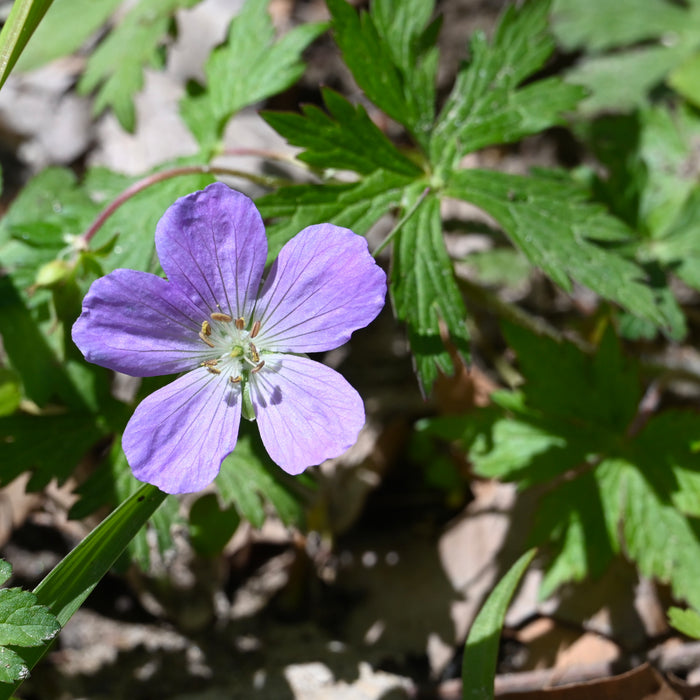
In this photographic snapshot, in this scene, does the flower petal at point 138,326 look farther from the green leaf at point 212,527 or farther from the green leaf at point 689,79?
the green leaf at point 689,79

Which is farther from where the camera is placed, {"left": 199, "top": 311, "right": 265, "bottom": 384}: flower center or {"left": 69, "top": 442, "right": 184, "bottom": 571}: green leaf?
{"left": 69, "top": 442, "right": 184, "bottom": 571}: green leaf

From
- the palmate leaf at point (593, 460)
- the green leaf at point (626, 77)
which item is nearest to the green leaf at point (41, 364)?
the palmate leaf at point (593, 460)

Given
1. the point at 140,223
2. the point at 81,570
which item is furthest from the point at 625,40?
the point at 81,570

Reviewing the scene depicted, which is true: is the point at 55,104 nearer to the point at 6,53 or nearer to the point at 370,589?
the point at 6,53

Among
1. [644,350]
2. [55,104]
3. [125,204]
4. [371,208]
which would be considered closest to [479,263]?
[644,350]

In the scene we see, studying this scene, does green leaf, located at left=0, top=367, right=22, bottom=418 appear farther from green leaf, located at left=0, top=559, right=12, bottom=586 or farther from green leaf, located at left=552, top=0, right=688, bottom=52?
green leaf, located at left=552, top=0, right=688, bottom=52

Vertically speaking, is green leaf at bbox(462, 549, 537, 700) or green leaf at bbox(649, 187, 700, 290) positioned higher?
green leaf at bbox(649, 187, 700, 290)

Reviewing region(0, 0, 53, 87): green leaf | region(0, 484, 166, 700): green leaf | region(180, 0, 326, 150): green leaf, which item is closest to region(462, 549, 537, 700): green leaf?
region(0, 484, 166, 700): green leaf
